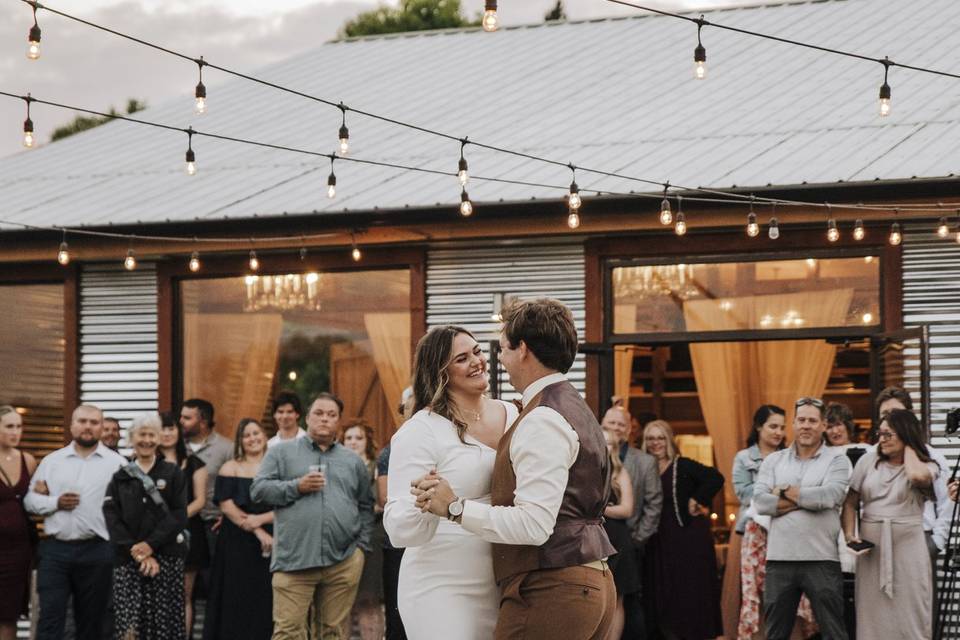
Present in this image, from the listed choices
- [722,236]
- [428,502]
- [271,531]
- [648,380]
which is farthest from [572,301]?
[428,502]

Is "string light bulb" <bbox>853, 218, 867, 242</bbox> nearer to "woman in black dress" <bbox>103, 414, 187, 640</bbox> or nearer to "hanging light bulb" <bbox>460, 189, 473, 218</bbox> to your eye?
"hanging light bulb" <bbox>460, 189, 473, 218</bbox>

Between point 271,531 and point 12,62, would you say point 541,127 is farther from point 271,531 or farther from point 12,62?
point 12,62

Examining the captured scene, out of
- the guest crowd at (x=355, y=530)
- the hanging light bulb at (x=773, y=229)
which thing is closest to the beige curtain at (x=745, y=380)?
the guest crowd at (x=355, y=530)

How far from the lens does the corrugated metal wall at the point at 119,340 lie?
1215cm

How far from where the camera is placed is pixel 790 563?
9219 mm

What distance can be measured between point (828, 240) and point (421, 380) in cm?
616

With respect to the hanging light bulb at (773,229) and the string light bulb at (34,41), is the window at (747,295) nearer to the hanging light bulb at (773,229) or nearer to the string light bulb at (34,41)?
the hanging light bulb at (773,229)

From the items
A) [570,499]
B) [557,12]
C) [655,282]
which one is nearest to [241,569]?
[655,282]

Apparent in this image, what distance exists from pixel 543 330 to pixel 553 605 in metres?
0.88

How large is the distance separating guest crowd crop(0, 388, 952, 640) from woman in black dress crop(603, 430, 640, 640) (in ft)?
0.05

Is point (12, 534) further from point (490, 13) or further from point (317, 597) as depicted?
point (490, 13)

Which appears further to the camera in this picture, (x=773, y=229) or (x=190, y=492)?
(x=190, y=492)

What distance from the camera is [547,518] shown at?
4527mm

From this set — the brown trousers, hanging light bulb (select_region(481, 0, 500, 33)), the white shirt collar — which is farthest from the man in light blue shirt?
the brown trousers
